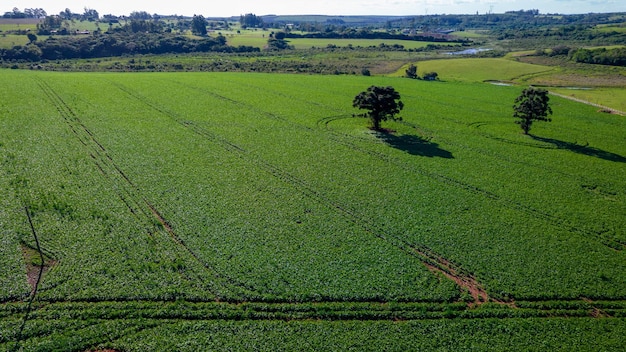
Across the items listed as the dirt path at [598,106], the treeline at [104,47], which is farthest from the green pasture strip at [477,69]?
the treeline at [104,47]

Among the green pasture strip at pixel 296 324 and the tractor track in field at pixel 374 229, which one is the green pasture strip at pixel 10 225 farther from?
the tractor track in field at pixel 374 229

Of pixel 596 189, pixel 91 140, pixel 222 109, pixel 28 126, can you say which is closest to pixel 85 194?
pixel 91 140

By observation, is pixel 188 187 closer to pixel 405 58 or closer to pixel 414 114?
pixel 414 114

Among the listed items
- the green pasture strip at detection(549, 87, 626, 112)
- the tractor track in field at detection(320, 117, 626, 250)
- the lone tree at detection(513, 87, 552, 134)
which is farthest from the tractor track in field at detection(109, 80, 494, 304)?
the green pasture strip at detection(549, 87, 626, 112)

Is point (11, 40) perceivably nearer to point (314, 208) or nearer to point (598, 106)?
point (314, 208)

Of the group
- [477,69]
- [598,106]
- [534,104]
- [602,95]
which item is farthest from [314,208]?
[477,69]

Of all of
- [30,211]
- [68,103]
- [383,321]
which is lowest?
[383,321]
